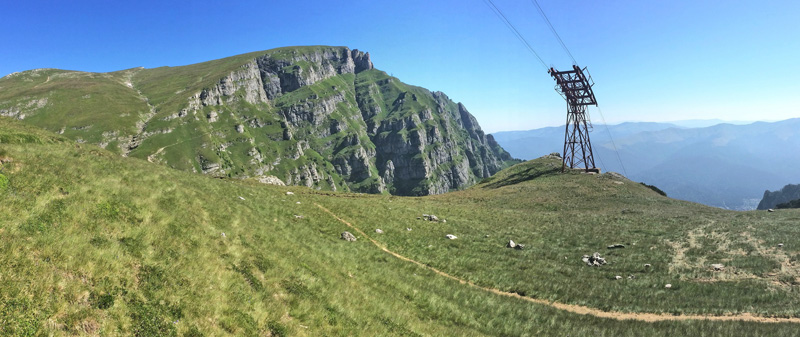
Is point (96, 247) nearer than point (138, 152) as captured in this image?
Yes

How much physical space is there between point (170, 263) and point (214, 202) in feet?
32.1

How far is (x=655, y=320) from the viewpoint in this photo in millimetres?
15547

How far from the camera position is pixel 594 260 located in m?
23.8

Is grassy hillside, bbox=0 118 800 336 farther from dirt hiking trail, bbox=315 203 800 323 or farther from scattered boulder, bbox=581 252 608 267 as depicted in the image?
scattered boulder, bbox=581 252 608 267

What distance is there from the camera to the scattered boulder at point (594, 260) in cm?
2338

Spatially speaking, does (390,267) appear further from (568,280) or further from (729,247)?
(729,247)

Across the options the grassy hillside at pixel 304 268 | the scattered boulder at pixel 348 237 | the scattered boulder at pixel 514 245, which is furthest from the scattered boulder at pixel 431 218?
the scattered boulder at pixel 348 237

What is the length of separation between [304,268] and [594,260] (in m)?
22.0

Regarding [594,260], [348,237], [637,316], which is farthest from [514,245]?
[348,237]

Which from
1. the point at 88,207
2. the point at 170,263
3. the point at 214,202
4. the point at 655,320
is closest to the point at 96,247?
the point at 170,263

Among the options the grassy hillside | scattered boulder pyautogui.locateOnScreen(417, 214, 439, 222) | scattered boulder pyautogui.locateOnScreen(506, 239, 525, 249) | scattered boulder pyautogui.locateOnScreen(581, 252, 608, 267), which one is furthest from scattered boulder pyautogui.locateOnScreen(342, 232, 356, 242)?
scattered boulder pyautogui.locateOnScreen(581, 252, 608, 267)

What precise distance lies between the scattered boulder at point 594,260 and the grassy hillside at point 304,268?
0.75 meters

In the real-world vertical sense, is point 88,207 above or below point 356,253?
above

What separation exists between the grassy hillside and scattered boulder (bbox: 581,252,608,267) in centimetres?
75
